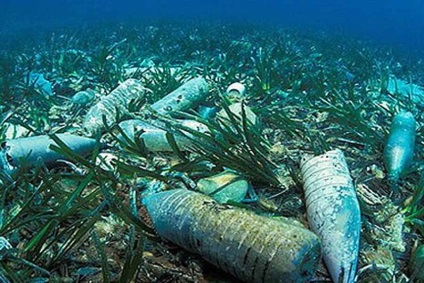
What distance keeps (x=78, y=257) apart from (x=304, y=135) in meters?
2.41

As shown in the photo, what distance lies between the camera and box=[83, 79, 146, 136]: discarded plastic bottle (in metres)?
3.87

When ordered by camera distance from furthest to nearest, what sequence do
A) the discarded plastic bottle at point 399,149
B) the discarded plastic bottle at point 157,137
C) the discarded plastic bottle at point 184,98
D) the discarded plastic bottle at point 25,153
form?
1. the discarded plastic bottle at point 184,98
2. the discarded plastic bottle at point 157,137
3. the discarded plastic bottle at point 399,149
4. the discarded plastic bottle at point 25,153

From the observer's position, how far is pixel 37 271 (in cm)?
196

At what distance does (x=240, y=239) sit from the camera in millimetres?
1794

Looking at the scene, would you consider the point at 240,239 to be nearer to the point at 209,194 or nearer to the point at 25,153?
the point at 209,194

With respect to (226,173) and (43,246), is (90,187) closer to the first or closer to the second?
(43,246)

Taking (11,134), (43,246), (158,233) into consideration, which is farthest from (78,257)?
(11,134)

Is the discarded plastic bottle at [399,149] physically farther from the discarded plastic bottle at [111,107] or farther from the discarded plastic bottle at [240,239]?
the discarded plastic bottle at [111,107]

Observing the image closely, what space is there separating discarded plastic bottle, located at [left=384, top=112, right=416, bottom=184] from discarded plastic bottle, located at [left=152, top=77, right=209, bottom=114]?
7.01 feet

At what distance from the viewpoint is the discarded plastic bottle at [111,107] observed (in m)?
3.87

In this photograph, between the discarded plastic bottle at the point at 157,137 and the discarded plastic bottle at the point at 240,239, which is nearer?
the discarded plastic bottle at the point at 240,239

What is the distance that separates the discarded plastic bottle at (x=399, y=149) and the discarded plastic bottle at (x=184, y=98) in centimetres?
214

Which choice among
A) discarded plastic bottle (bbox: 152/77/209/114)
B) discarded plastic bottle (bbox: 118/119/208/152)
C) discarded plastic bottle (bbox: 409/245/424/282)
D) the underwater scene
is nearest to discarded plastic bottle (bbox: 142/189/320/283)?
the underwater scene

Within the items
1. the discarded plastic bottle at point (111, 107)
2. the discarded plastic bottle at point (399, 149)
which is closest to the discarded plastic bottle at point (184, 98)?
the discarded plastic bottle at point (111, 107)
